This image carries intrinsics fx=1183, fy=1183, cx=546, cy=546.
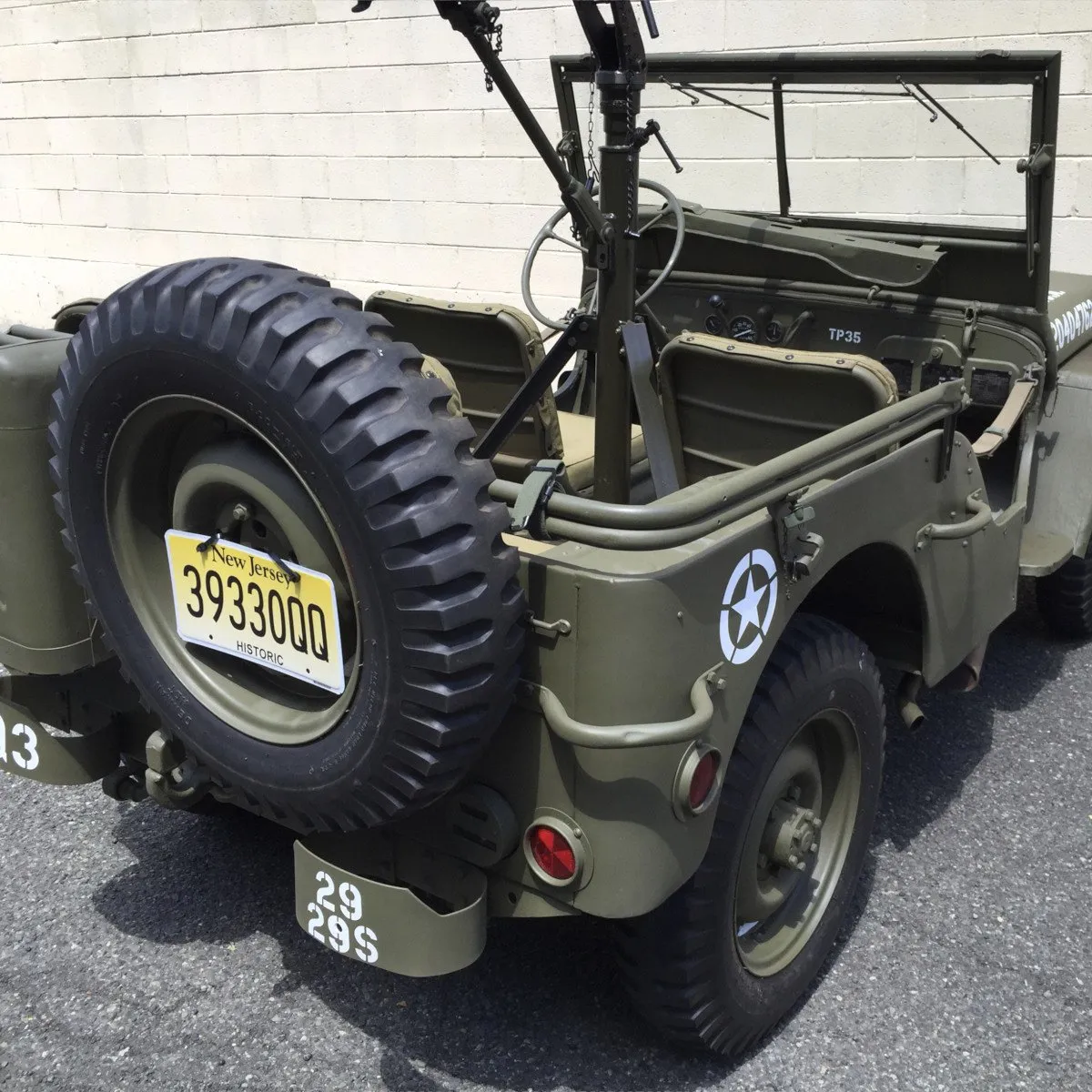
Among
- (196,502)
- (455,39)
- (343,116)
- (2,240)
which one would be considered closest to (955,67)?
(196,502)

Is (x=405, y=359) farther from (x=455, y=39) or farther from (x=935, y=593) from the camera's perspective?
(x=455, y=39)

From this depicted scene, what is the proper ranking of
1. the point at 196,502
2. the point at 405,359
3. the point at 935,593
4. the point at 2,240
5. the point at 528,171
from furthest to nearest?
the point at 2,240 < the point at 528,171 < the point at 935,593 < the point at 196,502 < the point at 405,359

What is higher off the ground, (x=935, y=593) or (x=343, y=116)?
(x=343, y=116)

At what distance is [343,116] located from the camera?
747cm

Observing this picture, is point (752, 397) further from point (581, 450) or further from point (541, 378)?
point (581, 450)

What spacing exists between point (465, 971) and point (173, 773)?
0.81m

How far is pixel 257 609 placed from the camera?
6.88 feet

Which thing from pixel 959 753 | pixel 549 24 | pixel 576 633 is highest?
pixel 549 24

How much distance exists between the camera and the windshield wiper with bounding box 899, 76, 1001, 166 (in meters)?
3.31

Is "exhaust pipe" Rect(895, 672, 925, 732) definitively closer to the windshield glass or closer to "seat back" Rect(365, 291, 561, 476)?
"seat back" Rect(365, 291, 561, 476)

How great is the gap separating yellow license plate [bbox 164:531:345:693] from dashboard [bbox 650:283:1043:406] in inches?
77.5

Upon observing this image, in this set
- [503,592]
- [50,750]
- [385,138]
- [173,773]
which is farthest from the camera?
[385,138]

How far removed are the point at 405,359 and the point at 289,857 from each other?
1.73 m

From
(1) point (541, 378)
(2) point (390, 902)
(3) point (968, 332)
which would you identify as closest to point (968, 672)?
(3) point (968, 332)
